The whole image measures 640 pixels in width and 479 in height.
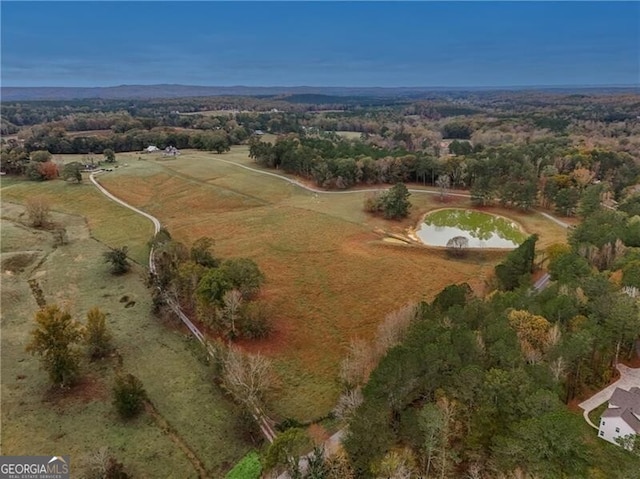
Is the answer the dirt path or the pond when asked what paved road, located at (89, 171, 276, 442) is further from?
the pond

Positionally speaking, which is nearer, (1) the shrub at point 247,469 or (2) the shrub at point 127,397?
(1) the shrub at point 247,469

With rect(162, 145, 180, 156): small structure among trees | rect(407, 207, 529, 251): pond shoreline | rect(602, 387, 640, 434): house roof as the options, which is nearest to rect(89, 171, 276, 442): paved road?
rect(602, 387, 640, 434): house roof

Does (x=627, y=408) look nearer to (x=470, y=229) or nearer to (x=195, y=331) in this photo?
(x=195, y=331)

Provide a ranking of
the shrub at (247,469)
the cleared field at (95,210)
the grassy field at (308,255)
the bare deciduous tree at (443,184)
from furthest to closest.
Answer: the bare deciduous tree at (443,184), the cleared field at (95,210), the grassy field at (308,255), the shrub at (247,469)

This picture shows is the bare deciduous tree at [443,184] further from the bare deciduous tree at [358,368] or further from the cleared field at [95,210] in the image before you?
the bare deciduous tree at [358,368]

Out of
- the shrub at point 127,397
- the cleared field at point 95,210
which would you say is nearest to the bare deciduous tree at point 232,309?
the shrub at point 127,397

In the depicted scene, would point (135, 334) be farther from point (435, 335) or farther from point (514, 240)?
point (514, 240)
